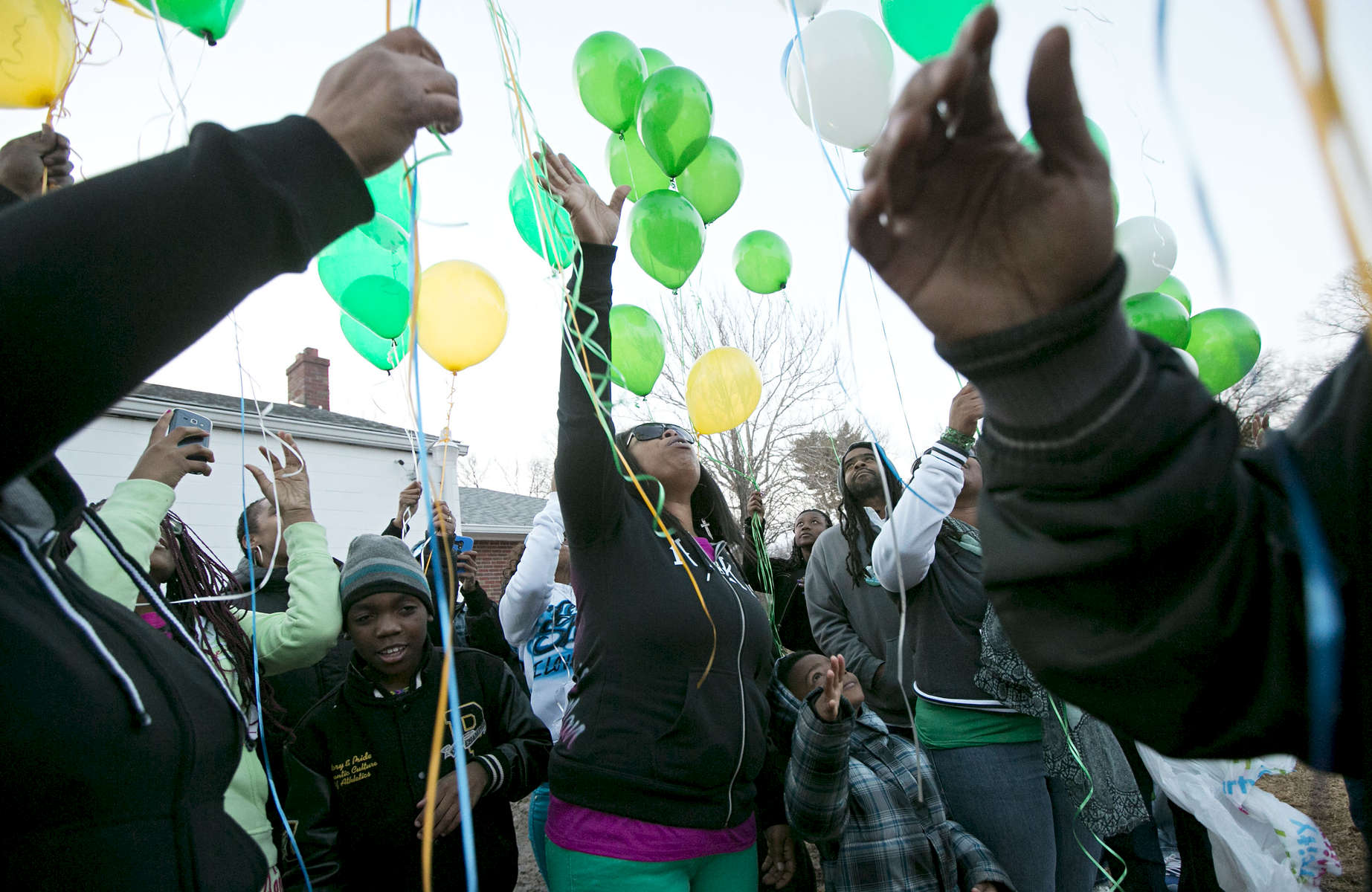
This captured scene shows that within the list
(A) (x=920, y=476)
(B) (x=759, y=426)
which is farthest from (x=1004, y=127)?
(B) (x=759, y=426)

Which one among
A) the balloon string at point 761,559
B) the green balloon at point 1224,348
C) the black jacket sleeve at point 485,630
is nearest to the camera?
the green balloon at point 1224,348

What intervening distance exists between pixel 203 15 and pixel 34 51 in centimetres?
37

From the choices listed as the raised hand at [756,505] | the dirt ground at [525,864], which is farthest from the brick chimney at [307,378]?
the raised hand at [756,505]

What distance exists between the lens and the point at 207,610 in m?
2.09

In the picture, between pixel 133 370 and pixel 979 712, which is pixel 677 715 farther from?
pixel 133 370

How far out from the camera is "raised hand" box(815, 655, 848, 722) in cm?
196

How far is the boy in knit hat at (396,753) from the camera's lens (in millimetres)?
2027

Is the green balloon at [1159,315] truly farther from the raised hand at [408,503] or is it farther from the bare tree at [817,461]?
the bare tree at [817,461]

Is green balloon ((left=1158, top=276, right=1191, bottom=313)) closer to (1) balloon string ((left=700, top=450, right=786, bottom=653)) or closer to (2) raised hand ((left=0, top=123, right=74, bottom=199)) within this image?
(1) balloon string ((left=700, top=450, right=786, bottom=653))

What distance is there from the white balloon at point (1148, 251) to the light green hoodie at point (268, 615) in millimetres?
3067

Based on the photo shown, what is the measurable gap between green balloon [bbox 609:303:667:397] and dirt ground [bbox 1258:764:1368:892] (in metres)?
2.76

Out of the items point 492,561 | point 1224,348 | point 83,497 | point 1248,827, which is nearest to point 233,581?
point 83,497

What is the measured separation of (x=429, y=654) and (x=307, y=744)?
43 centimetres

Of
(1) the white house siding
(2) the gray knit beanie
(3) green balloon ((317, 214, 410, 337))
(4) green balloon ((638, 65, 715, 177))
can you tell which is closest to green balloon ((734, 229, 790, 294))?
(4) green balloon ((638, 65, 715, 177))
